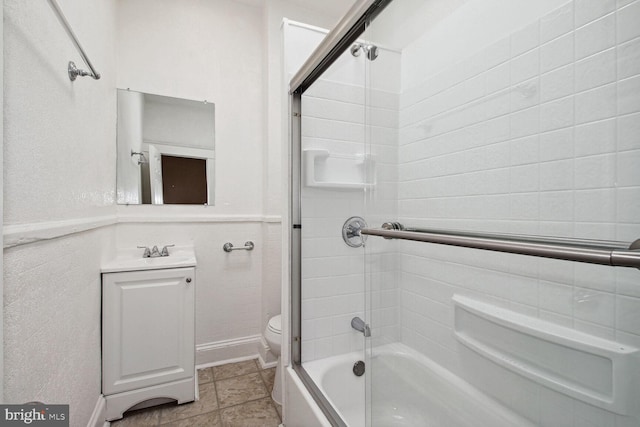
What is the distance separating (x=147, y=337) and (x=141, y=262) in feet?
1.33

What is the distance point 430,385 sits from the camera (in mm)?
1057

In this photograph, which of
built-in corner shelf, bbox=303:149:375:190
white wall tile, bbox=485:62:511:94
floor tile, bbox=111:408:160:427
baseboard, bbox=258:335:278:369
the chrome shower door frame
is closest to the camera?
white wall tile, bbox=485:62:511:94

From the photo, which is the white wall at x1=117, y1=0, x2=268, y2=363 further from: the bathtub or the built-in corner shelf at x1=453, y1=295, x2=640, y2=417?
the built-in corner shelf at x1=453, y1=295, x2=640, y2=417

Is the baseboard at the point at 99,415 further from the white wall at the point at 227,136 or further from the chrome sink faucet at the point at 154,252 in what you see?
the chrome sink faucet at the point at 154,252

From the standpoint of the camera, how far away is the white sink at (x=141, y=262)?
59.7 inches

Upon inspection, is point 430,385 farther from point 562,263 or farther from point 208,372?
point 208,372

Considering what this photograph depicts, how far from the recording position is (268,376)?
77.0 inches

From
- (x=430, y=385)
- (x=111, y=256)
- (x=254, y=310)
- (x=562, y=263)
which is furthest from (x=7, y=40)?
(x=254, y=310)

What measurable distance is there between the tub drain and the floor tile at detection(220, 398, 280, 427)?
52 cm

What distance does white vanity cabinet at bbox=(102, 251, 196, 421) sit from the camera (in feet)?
4.90

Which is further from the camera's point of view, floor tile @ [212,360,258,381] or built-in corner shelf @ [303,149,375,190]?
floor tile @ [212,360,258,381]

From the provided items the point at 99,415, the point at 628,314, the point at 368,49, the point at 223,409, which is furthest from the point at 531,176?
the point at 99,415

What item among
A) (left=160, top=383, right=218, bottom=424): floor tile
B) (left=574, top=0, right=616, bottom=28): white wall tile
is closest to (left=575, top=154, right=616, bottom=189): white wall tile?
(left=574, top=0, right=616, bottom=28): white wall tile

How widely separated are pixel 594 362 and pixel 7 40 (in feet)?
5.15
